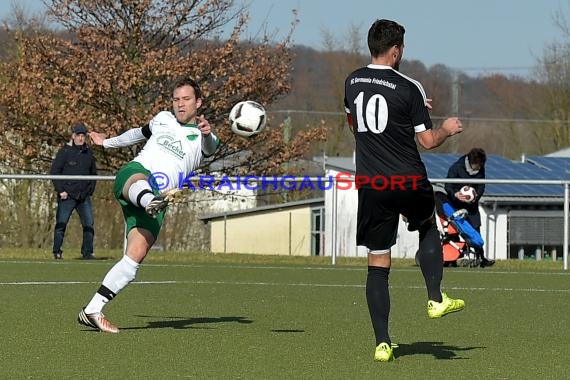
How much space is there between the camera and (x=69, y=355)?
7137 millimetres

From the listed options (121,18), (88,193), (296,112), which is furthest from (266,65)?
(296,112)

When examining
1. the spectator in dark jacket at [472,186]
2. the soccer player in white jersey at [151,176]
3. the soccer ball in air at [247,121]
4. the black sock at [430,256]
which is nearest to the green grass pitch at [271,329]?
the soccer player in white jersey at [151,176]

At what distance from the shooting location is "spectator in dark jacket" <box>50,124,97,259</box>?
18.4 meters

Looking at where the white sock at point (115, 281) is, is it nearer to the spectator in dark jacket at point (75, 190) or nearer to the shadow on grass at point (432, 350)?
the shadow on grass at point (432, 350)

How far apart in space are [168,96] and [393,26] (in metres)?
23.5

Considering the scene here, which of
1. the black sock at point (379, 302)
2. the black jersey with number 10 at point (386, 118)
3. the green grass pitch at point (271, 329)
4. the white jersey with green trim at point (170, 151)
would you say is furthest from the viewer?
the white jersey with green trim at point (170, 151)

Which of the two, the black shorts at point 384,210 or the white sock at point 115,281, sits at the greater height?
the black shorts at point 384,210

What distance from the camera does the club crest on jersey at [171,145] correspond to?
887 cm

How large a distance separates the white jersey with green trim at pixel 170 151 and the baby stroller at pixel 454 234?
30.5ft

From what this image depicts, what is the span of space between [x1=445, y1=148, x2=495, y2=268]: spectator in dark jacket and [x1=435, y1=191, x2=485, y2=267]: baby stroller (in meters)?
0.14

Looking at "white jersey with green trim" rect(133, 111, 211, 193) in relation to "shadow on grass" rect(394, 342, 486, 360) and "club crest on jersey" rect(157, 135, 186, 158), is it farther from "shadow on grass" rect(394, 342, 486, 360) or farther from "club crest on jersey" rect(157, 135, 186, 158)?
"shadow on grass" rect(394, 342, 486, 360)

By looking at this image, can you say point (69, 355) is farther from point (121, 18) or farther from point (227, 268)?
point (121, 18)

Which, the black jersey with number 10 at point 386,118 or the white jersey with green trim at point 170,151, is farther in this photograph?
the white jersey with green trim at point 170,151

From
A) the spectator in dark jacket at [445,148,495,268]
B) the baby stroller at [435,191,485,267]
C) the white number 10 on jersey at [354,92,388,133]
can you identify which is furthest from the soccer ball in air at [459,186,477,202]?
the white number 10 on jersey at [354,92,388,133]
